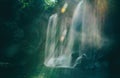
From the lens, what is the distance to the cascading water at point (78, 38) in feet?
84.8

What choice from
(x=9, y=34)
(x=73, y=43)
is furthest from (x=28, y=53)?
(x=73, y=43)

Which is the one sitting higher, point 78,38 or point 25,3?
point 25,3

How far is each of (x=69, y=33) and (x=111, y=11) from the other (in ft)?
24.5

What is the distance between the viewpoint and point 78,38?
28594 millimetres

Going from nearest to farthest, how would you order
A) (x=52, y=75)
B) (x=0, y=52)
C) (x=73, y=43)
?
(x=52, y=75) → (x=0, y=52) → (x=73, y=43)

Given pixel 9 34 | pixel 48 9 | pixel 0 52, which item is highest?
pixel 48 9

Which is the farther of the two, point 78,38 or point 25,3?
point 25,3

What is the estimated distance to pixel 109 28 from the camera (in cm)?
2459

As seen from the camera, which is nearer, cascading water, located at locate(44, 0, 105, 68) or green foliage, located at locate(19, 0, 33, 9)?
cascading water, located at locate(44, 0, 105, 68)

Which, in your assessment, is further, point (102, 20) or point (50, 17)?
point (50, 17)

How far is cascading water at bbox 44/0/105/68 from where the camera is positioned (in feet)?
84.8

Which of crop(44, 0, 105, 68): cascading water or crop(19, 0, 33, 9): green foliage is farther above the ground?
crop(19, 0, 33, 9): green foliage

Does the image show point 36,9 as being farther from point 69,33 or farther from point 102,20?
point 102,20

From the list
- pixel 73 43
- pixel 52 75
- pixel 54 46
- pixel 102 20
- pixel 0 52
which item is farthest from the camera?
pixel 54 46
